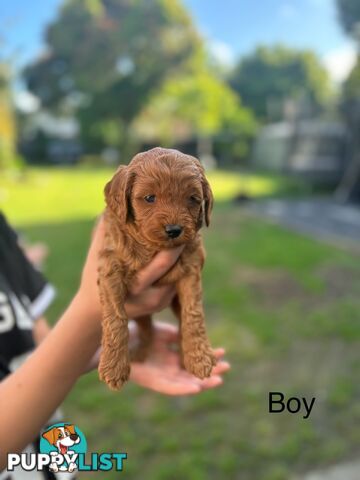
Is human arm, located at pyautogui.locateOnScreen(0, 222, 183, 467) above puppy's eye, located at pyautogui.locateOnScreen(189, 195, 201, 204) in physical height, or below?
below

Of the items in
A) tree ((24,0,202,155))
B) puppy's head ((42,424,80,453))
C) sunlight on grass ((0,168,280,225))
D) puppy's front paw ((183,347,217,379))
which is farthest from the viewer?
sunlight on grass ((0,168,280,225))

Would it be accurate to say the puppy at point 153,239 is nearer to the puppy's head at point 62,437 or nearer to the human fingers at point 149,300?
the human fingers at point 149,300

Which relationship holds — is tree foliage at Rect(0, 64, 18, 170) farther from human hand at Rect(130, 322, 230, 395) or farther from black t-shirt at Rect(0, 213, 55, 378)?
human hand at Rect(130, 322, 230, 395)

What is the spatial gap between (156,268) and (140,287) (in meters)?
0.07

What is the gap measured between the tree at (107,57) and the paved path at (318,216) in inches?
130

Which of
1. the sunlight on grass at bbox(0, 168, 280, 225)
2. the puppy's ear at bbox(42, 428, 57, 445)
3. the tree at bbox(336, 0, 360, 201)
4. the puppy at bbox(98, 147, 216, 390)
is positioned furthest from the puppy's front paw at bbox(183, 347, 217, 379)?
the tree at bbox(336, 0, 360, 201)

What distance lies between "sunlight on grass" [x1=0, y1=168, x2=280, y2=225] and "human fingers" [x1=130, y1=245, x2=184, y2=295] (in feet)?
13.9

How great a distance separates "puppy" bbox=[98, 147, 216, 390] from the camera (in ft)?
2.15

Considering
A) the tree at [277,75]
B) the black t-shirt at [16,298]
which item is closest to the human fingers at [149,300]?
the black t-shirt at [16,298]

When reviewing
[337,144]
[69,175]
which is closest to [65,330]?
[337,144]

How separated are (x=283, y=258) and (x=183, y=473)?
3.89m

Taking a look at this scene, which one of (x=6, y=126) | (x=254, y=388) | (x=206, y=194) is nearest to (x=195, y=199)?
(x=206, y=194)

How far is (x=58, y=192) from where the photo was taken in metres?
11.3

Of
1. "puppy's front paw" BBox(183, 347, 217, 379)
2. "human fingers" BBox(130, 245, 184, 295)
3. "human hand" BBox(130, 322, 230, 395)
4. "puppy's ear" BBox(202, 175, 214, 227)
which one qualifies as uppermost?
"puppy's ear" BBox(202, 175, 214, 227)
